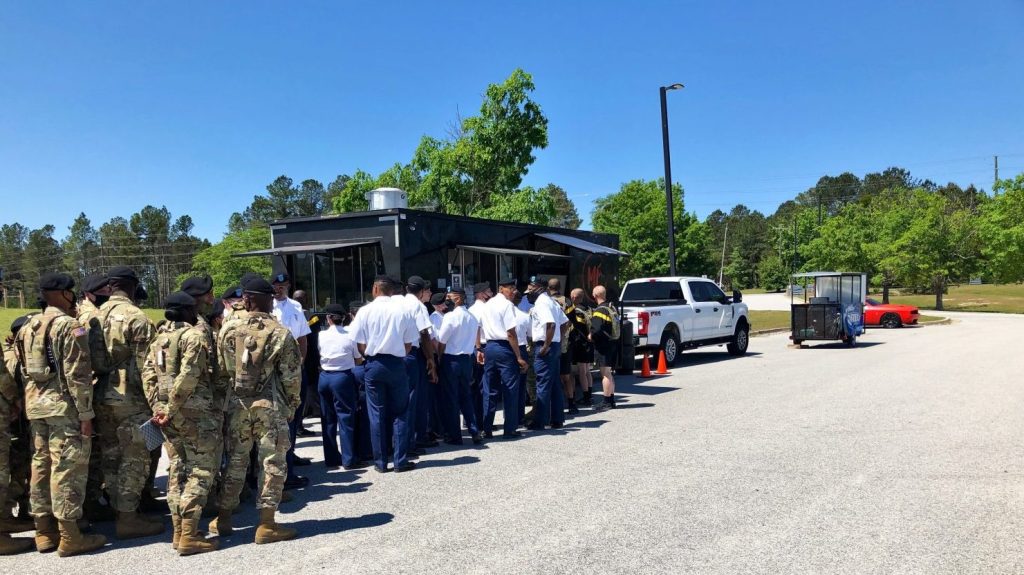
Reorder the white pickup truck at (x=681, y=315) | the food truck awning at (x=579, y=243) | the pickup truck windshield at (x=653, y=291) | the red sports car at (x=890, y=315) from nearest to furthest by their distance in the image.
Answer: the food truck awning at (x=579, y=243) < the white pickup truck at (x=681, y=315) < the pickup truck windshield at (x=653, y=291) < the red sports car at (x=890, y=315)

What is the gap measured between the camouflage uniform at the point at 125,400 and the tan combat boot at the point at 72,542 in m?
0.31

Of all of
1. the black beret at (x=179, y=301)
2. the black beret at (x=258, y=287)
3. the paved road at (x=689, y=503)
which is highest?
the black beret at (x=258, y=287)

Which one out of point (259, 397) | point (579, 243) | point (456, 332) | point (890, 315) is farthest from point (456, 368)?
point (890, 315)

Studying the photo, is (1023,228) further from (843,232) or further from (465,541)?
(465,541)

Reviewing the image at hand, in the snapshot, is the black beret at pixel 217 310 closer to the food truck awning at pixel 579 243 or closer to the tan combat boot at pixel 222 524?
the tan combat boot at pixel 222 524

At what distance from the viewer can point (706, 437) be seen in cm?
751

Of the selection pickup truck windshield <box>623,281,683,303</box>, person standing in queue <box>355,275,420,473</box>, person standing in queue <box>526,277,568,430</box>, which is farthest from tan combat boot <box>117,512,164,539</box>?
pickup truck windshield <box>623,281,683,303</box>

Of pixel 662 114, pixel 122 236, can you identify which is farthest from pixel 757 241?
pixel 662 114

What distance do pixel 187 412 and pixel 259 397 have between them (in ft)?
1.46

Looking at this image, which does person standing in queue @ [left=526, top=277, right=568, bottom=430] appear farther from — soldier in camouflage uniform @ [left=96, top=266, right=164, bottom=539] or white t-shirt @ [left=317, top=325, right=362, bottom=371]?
soldier in camouflage uniform @ [left=96, top=266, right=164, bottom=539]

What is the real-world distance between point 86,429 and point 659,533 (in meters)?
3.85

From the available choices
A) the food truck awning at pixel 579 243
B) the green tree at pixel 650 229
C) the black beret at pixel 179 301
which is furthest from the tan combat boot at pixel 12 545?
the green tree at pixel 650 229

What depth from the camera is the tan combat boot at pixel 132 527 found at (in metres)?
4.82

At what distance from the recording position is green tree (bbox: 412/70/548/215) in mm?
21812
